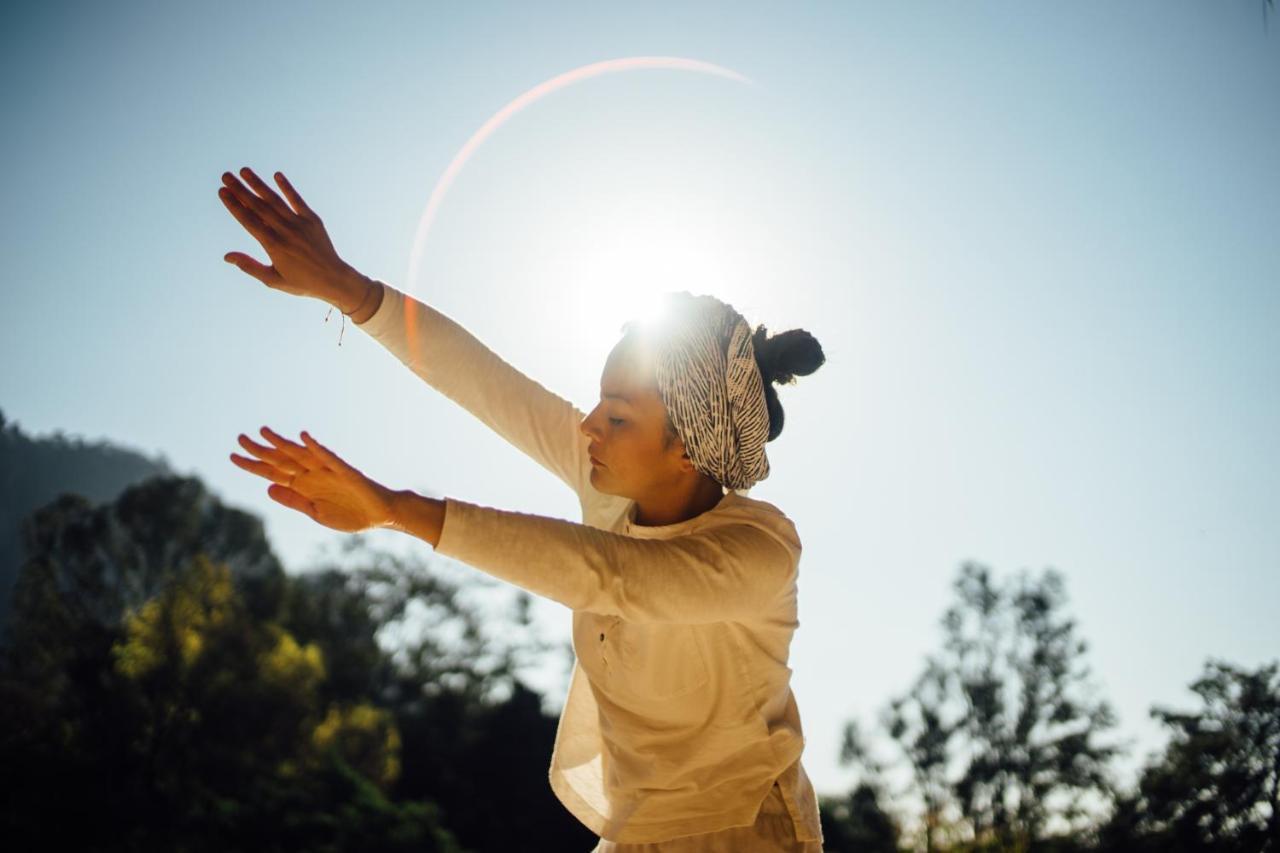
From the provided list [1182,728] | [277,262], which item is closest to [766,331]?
[277,262]

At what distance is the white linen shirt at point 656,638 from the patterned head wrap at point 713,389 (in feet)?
0.40

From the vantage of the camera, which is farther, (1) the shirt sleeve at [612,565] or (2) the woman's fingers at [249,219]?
(2) the woman's fingers at [249,219]

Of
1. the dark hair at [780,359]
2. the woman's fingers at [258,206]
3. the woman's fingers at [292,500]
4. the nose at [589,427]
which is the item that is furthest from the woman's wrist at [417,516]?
the woman's fingers at [258,206]

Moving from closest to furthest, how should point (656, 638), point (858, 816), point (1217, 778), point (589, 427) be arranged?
point (656, 638), point (589, 427), point (1217, 778), point (858, 816)

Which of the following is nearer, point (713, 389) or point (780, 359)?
point (713, 389)

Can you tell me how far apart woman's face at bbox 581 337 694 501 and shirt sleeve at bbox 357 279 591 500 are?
14.0 inches

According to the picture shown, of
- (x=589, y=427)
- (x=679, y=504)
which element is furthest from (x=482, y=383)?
(x=679, y=504)

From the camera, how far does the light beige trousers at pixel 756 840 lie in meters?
1.81

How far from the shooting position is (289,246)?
6.97 ft

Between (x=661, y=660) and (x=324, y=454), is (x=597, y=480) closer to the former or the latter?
(x=661, y=660)

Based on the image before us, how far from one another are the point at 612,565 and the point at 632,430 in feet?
1.64

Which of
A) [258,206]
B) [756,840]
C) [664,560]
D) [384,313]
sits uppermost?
[258,206]

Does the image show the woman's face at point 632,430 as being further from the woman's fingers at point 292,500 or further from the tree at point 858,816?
the tree at point 858,816

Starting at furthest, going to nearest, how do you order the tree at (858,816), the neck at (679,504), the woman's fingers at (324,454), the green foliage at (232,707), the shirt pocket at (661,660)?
the tree at (858,816), the green foliage at (232,707), the neck at (679,504), the shirt pocket at (661,660), the woman's fingers at (324,454)
